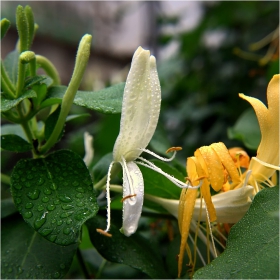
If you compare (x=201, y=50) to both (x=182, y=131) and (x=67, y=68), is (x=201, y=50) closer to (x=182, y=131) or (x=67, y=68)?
(x=182, y=131)

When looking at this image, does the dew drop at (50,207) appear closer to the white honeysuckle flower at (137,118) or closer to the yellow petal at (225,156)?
the white honeysuckle flower at (137,118)

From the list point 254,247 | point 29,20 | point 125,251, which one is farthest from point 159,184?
point 29,20

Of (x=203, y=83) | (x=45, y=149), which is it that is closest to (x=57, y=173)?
(x=45, y=149)

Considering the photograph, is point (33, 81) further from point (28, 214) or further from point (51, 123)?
point (28, 214)

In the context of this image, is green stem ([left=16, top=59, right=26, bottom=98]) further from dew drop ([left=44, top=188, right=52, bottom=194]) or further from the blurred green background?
the blurred green background

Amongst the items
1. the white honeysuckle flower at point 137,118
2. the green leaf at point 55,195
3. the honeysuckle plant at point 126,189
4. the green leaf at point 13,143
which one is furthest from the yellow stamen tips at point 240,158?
the green leaf at point 13,143
